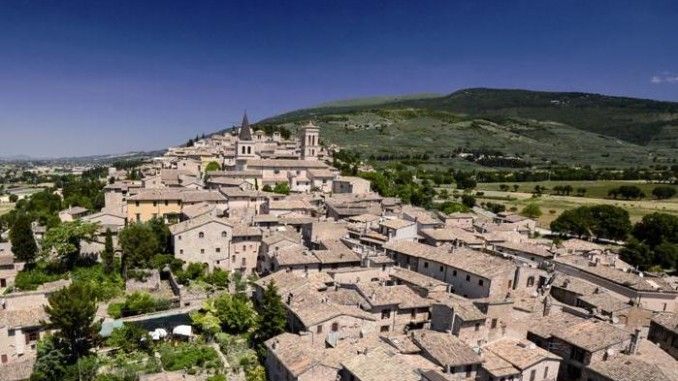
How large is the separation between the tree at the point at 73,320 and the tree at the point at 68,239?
1598 cm

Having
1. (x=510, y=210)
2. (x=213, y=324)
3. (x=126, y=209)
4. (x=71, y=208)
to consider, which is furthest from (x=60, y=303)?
(x=510, y=210)

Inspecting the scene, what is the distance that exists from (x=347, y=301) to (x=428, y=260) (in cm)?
1126

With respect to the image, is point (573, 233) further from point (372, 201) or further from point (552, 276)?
point (552, 276)

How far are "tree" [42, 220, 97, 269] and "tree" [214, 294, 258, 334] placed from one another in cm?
2013

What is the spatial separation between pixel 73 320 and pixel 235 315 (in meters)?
11.5

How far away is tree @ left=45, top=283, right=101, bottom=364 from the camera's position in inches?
1261

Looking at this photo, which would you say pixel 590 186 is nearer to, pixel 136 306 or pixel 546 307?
pixel 546 307

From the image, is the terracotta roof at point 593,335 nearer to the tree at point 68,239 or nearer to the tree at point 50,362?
the tree at point 50,362

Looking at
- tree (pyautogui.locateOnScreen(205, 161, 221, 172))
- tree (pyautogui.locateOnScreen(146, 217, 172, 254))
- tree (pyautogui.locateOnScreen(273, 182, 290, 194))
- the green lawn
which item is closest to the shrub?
tree (pyautogui.locateOnScreen(146, 217, 172, 254))

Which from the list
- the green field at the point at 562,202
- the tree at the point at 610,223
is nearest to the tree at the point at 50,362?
the tree at the point at 610,223

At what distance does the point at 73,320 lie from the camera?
32.2 meters

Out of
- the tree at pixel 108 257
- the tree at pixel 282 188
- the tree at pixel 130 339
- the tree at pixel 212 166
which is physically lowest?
the tree at pixel 130 339

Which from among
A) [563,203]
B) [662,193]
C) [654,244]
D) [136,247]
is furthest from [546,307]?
[662,193]

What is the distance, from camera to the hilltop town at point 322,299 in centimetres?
3142
